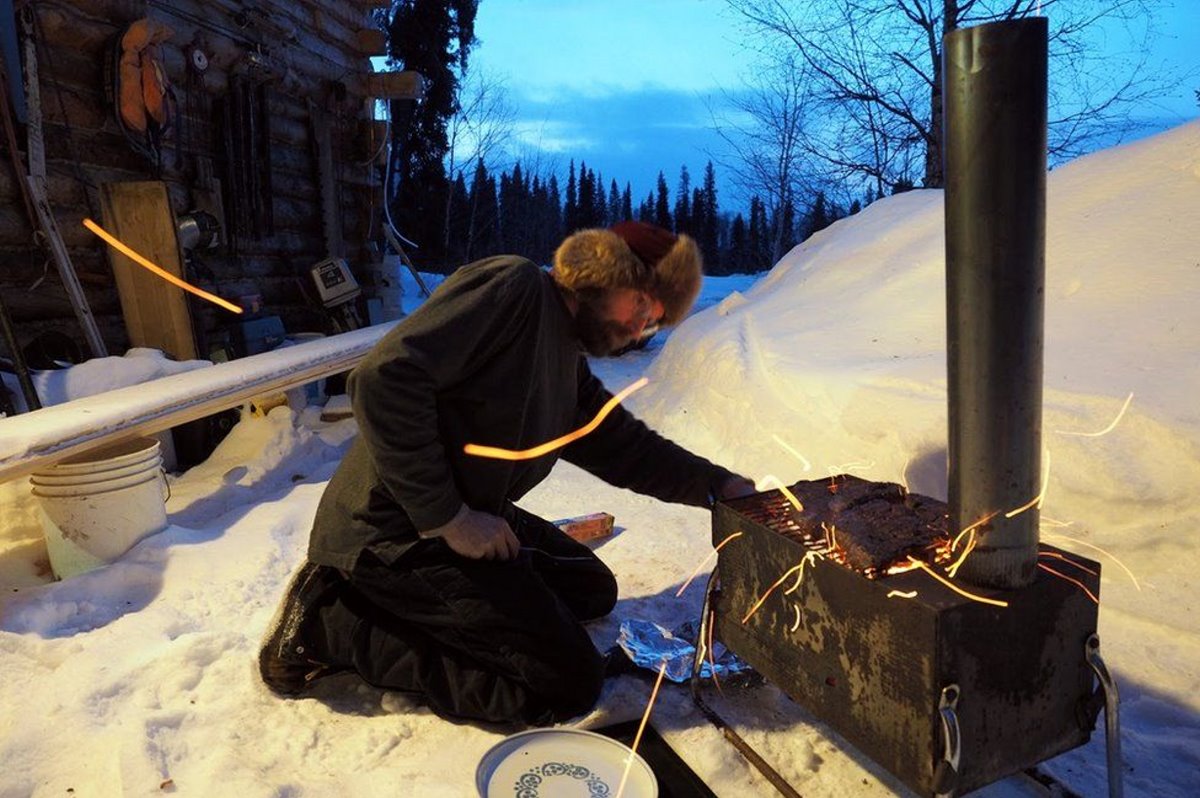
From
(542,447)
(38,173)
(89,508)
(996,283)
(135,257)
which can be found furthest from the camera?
(135,257)

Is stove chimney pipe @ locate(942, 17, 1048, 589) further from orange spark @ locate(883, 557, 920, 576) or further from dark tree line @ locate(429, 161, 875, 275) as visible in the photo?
dark tree line @ locate(429, 161, 875, 275)

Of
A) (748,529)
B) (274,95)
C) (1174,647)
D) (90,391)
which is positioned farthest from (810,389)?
(274,95)

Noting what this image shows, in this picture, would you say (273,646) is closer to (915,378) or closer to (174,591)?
(174,591)

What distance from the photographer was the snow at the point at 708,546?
225cm

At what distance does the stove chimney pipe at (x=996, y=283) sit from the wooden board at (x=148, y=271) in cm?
502

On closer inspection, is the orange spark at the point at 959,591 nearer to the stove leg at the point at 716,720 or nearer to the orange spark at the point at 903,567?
the orange spark at the point at 903,567

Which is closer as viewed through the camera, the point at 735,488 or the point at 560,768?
the point at 560,768


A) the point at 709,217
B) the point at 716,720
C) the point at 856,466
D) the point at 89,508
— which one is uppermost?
the point at 709,217

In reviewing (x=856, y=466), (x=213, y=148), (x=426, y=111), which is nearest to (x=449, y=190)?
(x=426, y=111)

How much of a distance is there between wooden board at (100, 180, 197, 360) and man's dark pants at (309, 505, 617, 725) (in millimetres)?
3593

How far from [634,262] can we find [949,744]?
144cm

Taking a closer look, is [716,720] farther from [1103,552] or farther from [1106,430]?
[1106,430]

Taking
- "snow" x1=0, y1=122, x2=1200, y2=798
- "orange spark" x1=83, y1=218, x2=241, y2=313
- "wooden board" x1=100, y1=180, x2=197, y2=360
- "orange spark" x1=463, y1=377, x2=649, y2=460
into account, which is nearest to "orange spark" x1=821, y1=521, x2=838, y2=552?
"snow" x1=0, y1=122, x2=1200, y2=798

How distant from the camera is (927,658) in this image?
1.65m
